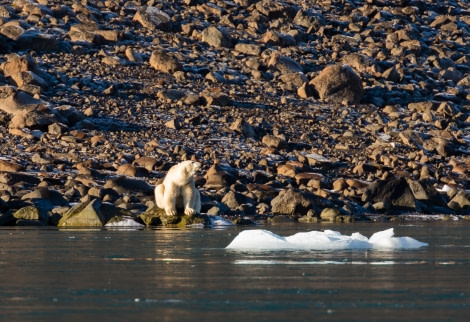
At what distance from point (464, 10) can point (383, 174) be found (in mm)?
22746

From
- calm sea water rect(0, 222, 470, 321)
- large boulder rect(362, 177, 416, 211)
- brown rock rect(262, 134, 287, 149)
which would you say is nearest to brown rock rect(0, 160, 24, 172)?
brown rock rect(262, 134, 287, 149)

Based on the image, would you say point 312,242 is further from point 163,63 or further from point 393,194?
point 163,63

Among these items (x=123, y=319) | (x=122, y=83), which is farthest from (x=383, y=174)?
(x=123, y=319)

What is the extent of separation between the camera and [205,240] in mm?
14102

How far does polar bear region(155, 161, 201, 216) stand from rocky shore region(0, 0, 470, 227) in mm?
387

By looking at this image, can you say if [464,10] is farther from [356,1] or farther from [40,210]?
[40,210]

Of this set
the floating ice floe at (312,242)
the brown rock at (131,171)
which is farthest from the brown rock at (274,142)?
the floating ice floe at (312,242)

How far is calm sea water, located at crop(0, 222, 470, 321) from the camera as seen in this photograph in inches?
262

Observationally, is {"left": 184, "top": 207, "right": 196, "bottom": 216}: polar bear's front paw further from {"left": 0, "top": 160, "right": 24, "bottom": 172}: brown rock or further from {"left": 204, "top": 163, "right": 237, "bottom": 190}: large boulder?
{"left": 0, "top": 160, "right": 24, "bottom": 172}: brown rock

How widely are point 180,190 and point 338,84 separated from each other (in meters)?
20.0

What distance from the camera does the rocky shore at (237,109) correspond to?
25625 mm

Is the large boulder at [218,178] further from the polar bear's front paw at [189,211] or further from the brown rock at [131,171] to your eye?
the polar bear's front paw at [189,211]

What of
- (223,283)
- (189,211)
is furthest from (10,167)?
(223,283)

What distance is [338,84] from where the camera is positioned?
125 feet
